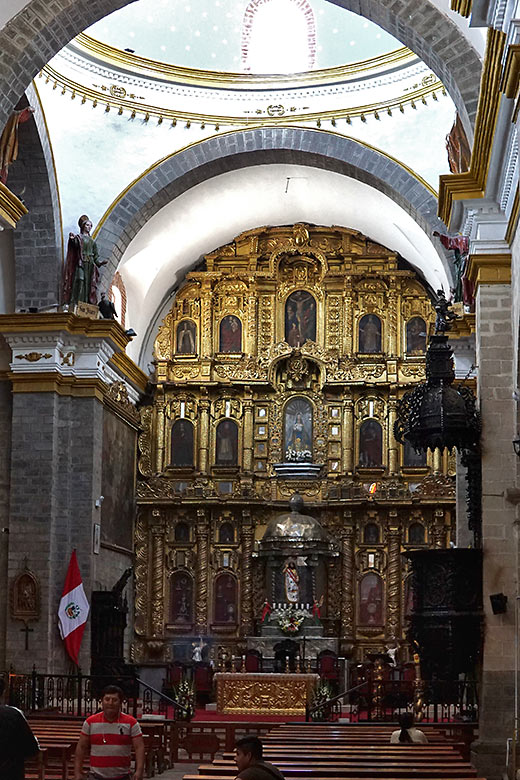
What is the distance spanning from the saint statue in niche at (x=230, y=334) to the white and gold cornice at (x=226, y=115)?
204 inches

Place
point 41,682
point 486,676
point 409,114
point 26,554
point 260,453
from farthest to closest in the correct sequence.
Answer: point 260,453, point 409,114, point 26,554, point 41,682, point 486,676

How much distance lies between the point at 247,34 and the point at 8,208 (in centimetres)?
1107

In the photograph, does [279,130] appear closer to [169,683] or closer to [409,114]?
[409,114]

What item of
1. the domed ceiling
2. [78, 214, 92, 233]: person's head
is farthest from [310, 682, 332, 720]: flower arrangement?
the domed ceiling

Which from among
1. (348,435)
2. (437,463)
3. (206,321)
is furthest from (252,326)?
(437,463)

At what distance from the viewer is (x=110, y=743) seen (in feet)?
25.4

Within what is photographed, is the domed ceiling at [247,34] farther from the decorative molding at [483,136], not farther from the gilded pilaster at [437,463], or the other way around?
the decorative molding at [483,136]

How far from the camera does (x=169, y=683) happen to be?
23812 mm

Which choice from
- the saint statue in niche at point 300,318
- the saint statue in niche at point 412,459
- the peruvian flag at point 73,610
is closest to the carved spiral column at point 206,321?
the saint statue in niche at point 300,318

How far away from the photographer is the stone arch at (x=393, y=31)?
15.1 meters

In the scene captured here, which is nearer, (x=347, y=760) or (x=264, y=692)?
(x=347, y=760)

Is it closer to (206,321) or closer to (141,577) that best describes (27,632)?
(141,577)

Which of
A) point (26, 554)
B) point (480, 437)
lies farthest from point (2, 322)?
point (480, 437)

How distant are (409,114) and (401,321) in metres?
5.49
